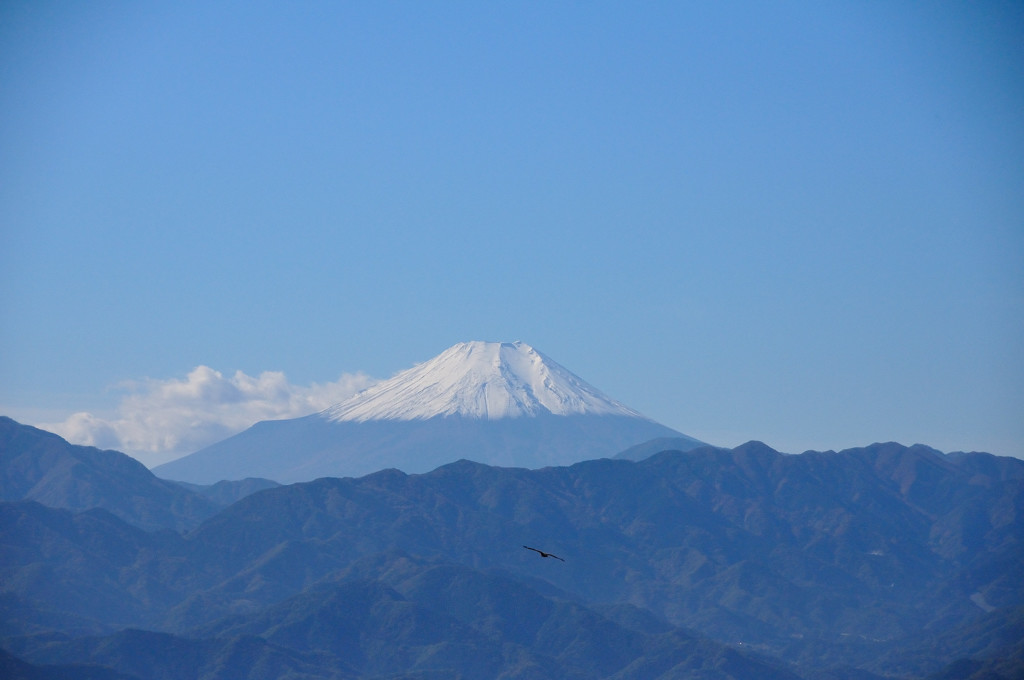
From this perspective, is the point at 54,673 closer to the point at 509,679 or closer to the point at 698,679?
the point at 509,679

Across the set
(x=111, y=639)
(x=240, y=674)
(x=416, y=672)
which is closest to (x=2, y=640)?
(x=111, y=639)

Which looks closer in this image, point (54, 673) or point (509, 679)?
point (54, 673)

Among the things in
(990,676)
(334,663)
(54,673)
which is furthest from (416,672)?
(990,676)

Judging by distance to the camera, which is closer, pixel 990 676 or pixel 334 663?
pixel 990 676

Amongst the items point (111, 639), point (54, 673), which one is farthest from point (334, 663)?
point (54, 673)

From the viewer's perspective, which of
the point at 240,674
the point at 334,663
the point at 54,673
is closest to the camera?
the point at 54,673

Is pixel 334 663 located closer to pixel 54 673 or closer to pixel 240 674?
pixel 240 674

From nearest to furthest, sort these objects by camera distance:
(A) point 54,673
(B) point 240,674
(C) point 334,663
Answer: (A) point 54,673, (B) point 240,674, (C) point 334,663
